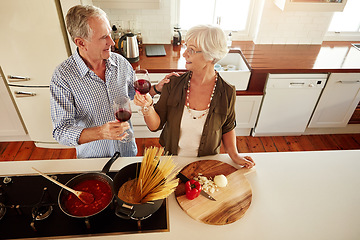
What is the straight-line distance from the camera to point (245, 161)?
4.91 ft

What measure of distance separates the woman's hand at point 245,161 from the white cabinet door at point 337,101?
1.98 meters

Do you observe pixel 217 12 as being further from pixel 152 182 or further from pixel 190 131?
pixel 152 182

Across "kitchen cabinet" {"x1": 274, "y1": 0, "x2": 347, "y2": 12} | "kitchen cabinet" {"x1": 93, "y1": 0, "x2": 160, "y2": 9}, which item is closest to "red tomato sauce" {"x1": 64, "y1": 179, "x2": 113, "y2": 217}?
"kitchen cabinet" {"x1": 93, "y1": 0, "x2": 160, "y2": 9}

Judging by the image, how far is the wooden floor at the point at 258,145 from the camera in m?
3.11

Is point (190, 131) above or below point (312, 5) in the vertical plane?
below

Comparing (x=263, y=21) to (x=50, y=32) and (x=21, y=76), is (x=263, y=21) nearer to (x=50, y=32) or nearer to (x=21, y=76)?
(x=50, y=32)

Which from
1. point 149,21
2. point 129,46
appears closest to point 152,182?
point 129,46

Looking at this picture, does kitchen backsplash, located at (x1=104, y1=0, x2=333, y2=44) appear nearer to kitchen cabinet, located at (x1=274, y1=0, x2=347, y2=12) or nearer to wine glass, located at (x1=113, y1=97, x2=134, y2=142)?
kitchen cabinet, located at (x1=274, y1=0, x2=347, y2=12)

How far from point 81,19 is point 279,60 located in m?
2.25

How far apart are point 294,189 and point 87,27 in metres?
1.41

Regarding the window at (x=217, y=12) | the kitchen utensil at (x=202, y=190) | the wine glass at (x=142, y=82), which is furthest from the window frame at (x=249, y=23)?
the kitchen utensil at (x=202, y=190)

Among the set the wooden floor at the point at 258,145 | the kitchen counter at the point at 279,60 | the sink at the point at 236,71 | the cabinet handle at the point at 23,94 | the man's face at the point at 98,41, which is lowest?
the wooden floor at the point at 258,145

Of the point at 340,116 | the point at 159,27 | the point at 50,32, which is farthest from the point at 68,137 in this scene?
the point at 340,116

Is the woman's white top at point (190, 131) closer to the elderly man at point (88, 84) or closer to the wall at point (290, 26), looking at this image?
the elderly man at point (88, 84)
